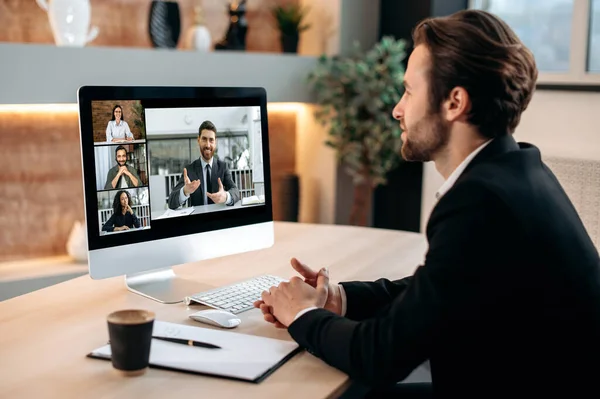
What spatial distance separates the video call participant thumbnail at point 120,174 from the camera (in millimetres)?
1605

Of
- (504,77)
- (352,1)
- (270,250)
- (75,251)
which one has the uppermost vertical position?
(352,1)

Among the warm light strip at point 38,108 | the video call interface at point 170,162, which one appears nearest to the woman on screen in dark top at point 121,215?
the video call interface at point 170,162

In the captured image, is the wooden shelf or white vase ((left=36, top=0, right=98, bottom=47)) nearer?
the wooden shelf

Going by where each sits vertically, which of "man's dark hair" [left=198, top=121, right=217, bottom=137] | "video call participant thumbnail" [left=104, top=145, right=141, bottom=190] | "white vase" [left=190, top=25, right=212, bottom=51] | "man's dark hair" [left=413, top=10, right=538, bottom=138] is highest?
"white vase" [left=190, top=25, right=212, bottom=51]

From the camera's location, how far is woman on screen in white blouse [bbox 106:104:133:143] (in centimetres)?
160

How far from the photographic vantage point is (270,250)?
2207 mm

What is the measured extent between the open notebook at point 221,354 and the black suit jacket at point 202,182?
353 mm

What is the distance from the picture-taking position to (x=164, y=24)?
3713 mm

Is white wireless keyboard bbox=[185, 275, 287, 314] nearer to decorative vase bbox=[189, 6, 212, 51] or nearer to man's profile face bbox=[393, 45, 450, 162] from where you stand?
man's profile face bbox=[393, 45, 450, 162]

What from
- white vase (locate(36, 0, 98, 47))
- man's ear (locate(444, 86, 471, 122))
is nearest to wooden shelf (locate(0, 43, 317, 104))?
white vase (locate(36, 0, 98, 47))

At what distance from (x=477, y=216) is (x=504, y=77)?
31cm

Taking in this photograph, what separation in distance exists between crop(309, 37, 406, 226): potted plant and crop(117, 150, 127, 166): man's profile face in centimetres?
238

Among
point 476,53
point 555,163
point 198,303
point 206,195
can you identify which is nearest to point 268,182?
point 206,195

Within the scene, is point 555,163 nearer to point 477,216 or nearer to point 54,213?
point 477,216
